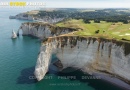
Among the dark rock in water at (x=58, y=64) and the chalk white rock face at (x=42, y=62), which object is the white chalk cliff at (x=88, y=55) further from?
the dark rock in water at (x=58, y=64)

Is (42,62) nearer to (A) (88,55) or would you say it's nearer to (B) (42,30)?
(A) (88,55)

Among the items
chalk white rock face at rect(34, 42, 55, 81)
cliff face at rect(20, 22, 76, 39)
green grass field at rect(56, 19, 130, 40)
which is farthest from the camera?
cliff face at rect(20, 22, 76, 39)

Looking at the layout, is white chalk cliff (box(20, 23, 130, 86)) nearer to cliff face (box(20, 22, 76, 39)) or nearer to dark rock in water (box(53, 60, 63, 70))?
dark rock in water (box(53, 60, 63, 70))

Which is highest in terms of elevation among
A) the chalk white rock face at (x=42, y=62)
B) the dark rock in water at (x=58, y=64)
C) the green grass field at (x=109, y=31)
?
Result: the green grass field at (x=109, y=31)

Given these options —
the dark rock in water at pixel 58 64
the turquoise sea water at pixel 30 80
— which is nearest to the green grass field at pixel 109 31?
the dark rock in water at pixel 58 64

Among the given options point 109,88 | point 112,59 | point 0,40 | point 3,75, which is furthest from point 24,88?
point 0,40

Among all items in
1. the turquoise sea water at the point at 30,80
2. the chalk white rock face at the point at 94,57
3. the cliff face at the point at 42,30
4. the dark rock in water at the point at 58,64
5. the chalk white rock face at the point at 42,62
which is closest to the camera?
the turquoise sea water at the point at 30,80

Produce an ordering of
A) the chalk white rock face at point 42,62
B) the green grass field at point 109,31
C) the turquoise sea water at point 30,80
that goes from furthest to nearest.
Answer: the green grass field at point 109,31, the chalk white rock face at point 42,62, the turquoise sea water at point 30,80

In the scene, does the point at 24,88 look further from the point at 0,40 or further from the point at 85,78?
the point at 0,40

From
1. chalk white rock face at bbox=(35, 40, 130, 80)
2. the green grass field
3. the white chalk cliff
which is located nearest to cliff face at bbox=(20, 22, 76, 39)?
the green grass field
